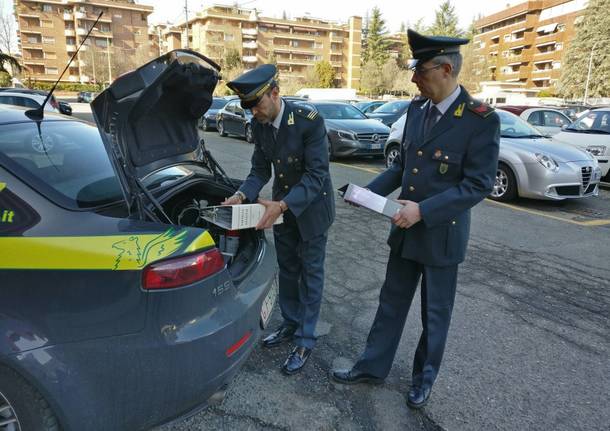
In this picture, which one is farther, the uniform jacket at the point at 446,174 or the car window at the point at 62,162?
the uniform jacket at the point at 446,174

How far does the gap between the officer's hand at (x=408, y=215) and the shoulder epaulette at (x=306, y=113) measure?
777 millimetres

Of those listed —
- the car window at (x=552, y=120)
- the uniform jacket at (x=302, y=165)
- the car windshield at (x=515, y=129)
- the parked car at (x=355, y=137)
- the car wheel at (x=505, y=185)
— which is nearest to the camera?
the uniform jacket at (x=302, y=165)

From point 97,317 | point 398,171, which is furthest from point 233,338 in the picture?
point 398,171

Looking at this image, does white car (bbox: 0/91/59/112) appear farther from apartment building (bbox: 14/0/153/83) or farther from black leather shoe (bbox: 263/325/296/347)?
apartment building (bbox: 14/0/153/83)

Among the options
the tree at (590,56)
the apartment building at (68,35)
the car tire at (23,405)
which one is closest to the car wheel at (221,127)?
the car tire at (23,405)

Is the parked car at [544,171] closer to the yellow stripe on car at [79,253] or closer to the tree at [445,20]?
the yellow stripe on car at [79,253]

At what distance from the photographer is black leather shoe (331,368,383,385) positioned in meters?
2.50

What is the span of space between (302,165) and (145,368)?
1352 millimetres

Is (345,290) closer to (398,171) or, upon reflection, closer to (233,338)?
(398,171)

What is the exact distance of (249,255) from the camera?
8.32 feet

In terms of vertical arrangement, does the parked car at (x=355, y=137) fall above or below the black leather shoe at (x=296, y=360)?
above

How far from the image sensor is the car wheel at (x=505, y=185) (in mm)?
6877

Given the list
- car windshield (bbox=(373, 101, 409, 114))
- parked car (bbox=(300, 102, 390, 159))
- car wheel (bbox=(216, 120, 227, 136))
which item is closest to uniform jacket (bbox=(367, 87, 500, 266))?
parked car (bbox=(300, 102, 390, 159))

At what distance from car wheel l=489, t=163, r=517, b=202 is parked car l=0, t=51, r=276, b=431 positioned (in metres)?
6.01
